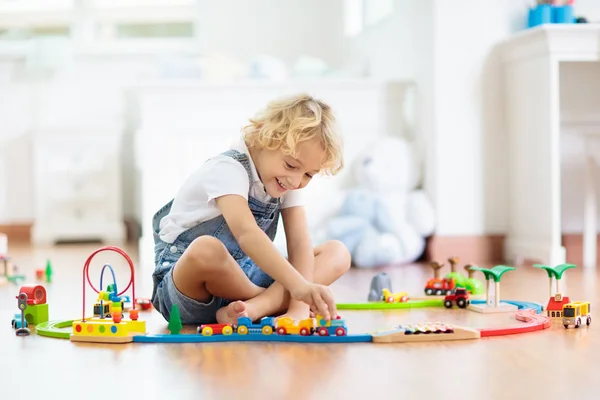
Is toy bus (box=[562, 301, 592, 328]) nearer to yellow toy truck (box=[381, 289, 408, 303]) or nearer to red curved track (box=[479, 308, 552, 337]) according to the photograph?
red curved track (box=[479, 308, 552, 337])

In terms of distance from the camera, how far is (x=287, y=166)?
5.61 feet

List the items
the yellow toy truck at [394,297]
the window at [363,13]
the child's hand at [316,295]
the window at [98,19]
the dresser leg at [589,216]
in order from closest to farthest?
the child's hand at [316,295] < the yellow toy truck at [394,297] < the dresser leg at [589,216] < the window at [363,13] < the window at [98,19]

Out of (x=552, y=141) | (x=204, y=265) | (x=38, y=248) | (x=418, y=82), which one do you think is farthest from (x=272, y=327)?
(x=38, y=248)

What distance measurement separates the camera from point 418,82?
349 cm

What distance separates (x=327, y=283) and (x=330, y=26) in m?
2.96

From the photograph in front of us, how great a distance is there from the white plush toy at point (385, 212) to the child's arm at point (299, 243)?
1.31 m

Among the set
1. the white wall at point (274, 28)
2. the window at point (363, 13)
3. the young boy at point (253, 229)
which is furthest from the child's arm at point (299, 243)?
the white wall at point (274, 28)

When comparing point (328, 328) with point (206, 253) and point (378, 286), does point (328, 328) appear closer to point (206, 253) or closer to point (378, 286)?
point (206, 253)

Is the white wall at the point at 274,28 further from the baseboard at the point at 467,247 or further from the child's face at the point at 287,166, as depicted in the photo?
the child's face at the point at 287,166

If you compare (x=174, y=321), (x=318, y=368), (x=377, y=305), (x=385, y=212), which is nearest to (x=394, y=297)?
(x=377, y=305)

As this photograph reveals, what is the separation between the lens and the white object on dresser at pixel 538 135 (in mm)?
2975

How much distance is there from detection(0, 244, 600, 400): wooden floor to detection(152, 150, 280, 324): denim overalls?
0.06m

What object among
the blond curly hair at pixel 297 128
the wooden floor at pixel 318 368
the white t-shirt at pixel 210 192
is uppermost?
the blond curly hair at pixel 297 128

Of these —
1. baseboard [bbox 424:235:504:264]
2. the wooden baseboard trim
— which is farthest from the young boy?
the wooden baseboard trim
